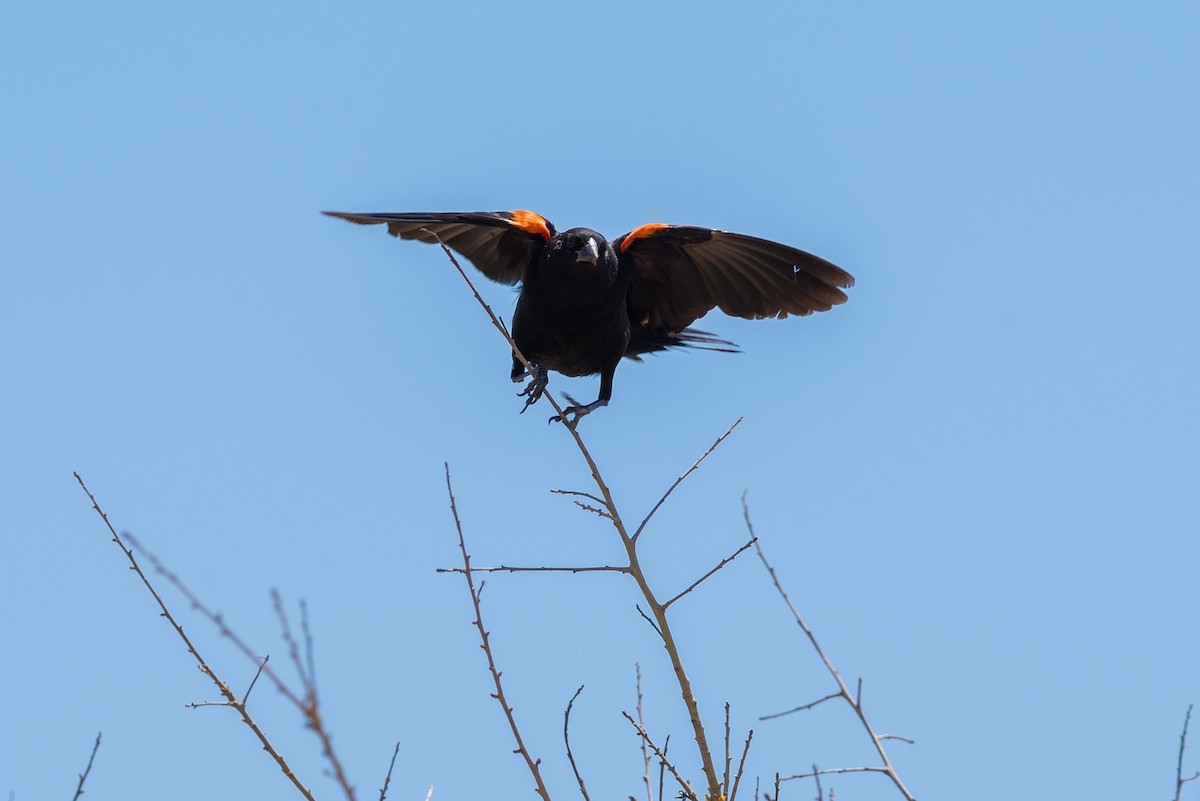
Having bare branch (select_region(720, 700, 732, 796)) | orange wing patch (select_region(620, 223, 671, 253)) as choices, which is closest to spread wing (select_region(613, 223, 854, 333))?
orange wing patch (select_region(620, 223, 671, 253))

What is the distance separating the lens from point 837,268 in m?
6.53

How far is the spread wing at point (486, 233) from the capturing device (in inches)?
234

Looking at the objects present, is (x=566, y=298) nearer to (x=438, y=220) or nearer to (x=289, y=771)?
(x=438, y=220)

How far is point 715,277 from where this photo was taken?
6.94 meters

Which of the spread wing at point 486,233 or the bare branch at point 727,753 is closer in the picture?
the bare branch at point 727,753

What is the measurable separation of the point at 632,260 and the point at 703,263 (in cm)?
39

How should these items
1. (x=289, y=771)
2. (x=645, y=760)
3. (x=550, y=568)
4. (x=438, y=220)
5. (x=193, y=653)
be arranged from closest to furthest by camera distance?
(x=289, y=771)
(x=193, y=653)
(x=550, y=568)
(x=645, y=760)
(x=438, y=220)

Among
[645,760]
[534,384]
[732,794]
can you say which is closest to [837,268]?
[534,384]

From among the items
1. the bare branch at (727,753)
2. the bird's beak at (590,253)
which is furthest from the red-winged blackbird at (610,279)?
the bare branch at (727,753)

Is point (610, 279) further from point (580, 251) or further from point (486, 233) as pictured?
point (486, 233)

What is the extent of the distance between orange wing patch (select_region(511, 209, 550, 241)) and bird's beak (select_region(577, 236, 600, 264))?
1.17 feet

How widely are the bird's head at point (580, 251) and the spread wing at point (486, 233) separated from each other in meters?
0.22

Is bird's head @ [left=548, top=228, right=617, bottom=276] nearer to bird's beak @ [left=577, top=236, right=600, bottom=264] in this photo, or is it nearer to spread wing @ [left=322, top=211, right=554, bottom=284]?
bird's beak @ [left=577, top=236, right=600, bottom=264]

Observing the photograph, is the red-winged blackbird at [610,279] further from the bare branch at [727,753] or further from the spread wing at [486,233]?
the bare branch at [727,753]
